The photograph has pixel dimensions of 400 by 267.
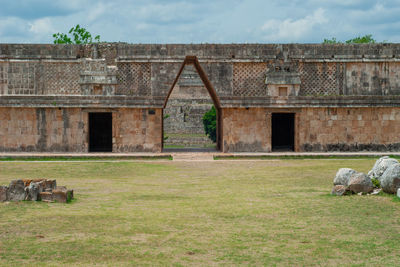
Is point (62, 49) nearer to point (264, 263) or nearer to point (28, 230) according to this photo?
point (28, 230)

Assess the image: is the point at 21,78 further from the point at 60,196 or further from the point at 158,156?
the point at 60,196

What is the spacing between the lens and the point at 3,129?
68.7 feet

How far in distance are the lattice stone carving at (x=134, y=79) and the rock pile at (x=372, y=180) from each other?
12.0 m

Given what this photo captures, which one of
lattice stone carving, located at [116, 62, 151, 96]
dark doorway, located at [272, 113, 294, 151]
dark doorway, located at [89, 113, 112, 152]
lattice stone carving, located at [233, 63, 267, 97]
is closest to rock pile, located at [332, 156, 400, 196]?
lattice stone carving, located at [233, 63, 267, 97]

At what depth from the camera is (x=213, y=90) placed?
69.8 feet

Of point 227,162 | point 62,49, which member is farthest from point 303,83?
point 62,49

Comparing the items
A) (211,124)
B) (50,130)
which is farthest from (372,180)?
(211,124)

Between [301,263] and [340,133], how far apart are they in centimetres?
1632

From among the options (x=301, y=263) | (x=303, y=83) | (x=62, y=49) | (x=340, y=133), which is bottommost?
(x=301, y=263)

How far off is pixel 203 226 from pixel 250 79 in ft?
47.9

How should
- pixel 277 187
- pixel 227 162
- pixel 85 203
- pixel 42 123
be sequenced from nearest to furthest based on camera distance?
pixel 85 203 < pixel 277 187 < pixel 227 162 < pixel 42 123

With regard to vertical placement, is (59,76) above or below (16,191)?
above

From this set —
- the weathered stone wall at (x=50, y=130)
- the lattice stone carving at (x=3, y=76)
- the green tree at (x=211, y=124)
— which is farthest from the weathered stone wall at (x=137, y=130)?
the green tree at (x=211, y=124)

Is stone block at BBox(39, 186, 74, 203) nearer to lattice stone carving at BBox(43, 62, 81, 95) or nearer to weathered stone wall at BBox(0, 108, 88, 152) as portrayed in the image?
weathered stone wall at BBox(0, 108, 88, 152)
